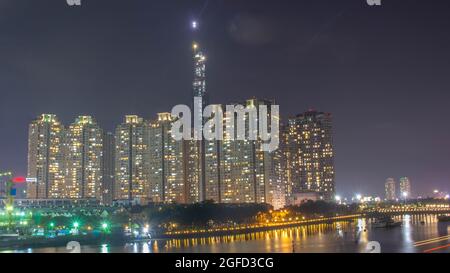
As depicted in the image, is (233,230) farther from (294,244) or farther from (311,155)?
(311,155)

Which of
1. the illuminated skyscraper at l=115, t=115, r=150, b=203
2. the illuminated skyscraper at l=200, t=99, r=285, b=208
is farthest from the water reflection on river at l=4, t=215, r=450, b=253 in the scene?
the illuminated skyscraper at l=115, t=115, r=150, b=203

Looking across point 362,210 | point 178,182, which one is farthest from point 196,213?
point 362,210

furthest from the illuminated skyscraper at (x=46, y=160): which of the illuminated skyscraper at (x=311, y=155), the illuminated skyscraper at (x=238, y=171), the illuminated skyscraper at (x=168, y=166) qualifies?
the illuminated skyscraper at (x=311, y=155)

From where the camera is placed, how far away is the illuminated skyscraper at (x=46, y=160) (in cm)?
3300

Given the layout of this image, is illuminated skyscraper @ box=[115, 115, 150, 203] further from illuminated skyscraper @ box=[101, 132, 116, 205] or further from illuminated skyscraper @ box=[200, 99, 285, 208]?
illuminated skyscraper @ box=[200, 99, 285, 208]

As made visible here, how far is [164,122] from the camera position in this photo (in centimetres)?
3316

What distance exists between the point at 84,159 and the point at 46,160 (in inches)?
99.6

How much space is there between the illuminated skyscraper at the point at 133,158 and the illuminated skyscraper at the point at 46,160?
12.9ft

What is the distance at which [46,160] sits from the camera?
109 ft

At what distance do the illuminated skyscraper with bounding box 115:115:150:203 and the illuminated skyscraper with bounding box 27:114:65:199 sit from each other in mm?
3933

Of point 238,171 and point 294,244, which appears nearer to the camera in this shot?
point 294,244

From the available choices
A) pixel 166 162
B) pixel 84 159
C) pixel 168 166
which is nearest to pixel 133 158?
pixel 166 162

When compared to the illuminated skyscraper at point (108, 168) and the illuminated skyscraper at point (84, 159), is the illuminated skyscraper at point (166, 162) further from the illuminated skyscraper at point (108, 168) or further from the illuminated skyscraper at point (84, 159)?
the illuminated skyscraper at point (84, 159)
